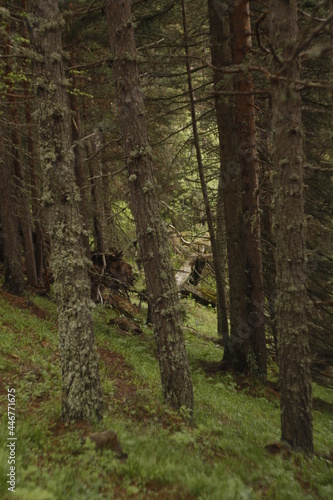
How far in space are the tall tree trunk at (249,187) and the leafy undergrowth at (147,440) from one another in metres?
1.07

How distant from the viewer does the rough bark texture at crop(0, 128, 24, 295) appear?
11.8 meters

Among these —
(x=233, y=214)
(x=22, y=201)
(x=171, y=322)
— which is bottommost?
(x=171, y=322)

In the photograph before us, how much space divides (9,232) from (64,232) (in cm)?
754

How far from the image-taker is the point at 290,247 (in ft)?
17.8

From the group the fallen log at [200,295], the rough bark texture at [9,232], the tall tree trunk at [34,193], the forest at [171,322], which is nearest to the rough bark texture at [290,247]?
the forest at [171,322]

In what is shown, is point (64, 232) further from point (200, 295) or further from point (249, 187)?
point (200, 295)

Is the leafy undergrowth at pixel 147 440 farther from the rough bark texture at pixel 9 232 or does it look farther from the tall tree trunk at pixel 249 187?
the rough bark texture at pixel 9 232

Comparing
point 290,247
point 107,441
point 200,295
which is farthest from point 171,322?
point 200,295

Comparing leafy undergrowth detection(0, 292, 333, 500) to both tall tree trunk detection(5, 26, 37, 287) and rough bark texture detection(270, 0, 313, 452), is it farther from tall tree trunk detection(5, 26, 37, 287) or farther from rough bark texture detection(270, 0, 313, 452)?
tall tree trunk detection(5, 26, 37, 287)

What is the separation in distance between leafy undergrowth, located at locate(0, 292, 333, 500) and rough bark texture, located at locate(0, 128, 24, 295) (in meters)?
3.02

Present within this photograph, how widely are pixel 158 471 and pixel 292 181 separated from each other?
4.04 metres

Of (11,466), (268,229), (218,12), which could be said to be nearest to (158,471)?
(11,466)

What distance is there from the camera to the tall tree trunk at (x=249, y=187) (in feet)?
29.9

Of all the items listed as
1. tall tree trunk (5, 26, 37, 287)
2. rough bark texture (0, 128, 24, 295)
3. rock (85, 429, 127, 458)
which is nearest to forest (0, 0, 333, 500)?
rock (85, 429, 127, 458)
